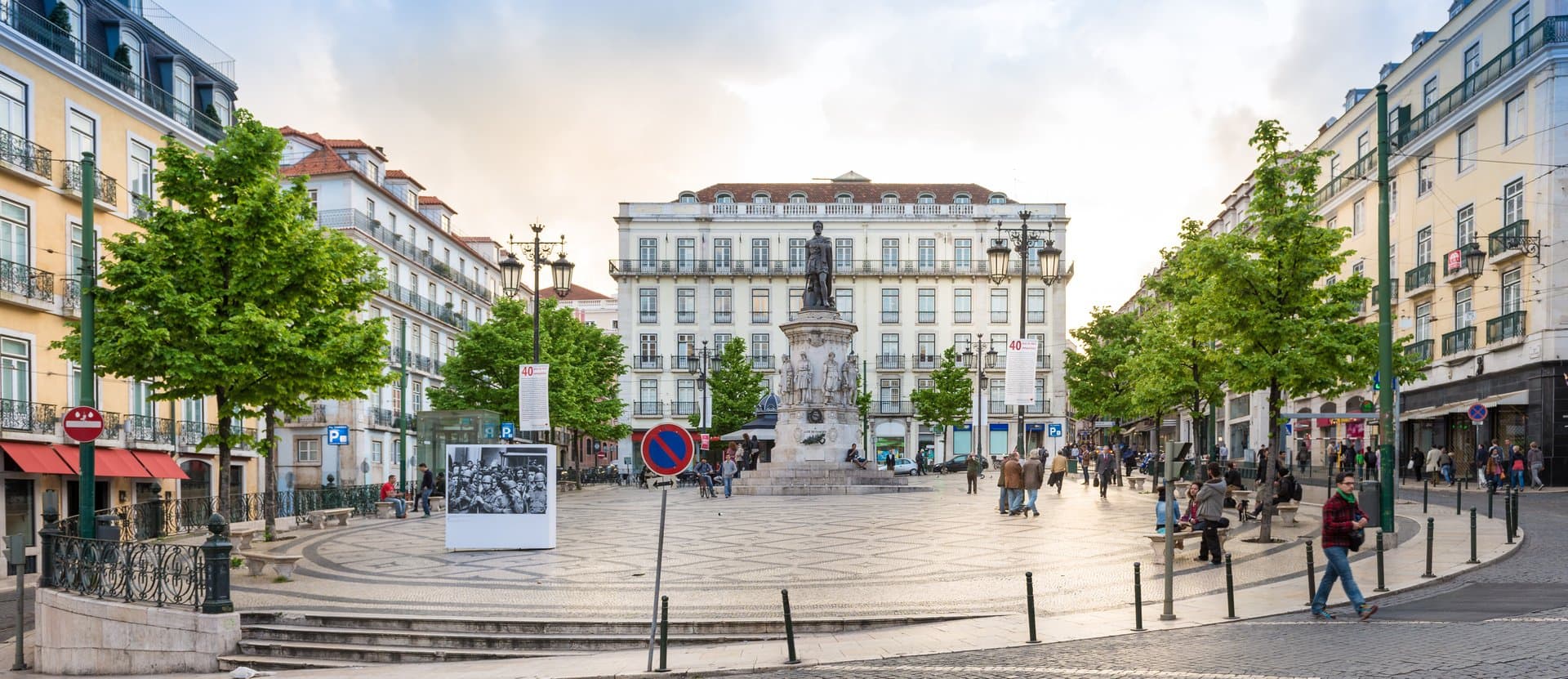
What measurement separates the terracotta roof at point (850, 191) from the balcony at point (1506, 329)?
150 ft

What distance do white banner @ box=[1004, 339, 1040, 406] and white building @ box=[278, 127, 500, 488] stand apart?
103ft

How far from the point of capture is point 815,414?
4028 cm

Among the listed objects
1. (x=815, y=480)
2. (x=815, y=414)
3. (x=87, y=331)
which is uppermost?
(x=87, y=331)

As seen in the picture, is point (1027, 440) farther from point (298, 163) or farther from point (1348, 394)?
point (298, 163)

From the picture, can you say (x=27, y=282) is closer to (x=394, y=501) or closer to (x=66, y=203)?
(x=66, y=203)

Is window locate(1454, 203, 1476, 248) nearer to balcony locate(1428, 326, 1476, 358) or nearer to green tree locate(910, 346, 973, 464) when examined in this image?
balcony locate(1428, 326, 1476, 358)

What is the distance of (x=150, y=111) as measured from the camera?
3288 cm

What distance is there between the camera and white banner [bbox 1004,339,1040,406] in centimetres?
2431

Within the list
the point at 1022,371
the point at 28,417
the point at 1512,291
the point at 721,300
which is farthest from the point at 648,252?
the point at 1022,371

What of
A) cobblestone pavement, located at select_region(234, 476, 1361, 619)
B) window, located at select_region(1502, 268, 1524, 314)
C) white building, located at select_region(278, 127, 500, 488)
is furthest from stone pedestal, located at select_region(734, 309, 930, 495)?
window, located at select_region(1502, 268, 1524, 314)

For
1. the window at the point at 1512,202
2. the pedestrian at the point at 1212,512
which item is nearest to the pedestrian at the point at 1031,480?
the pedestrian at the point at 1212,512

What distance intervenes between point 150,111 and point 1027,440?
5763 cm

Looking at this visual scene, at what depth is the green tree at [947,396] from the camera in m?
73.4

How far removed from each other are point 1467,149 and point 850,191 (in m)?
48.4
